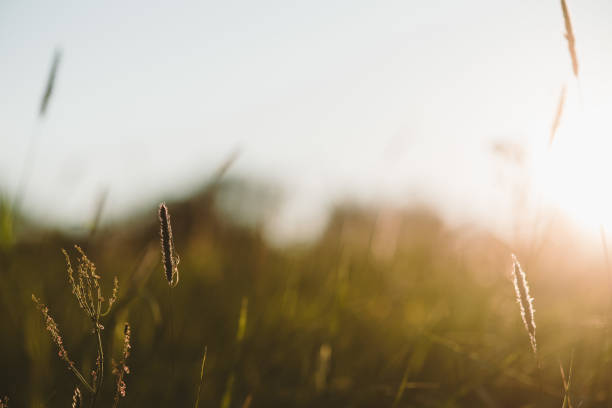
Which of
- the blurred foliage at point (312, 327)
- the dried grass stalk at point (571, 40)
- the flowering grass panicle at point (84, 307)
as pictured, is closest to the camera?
the flowering grass panicle at point (84, 307)

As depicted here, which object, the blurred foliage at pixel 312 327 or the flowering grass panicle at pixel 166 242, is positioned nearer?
the flowering grass panicle at pixel 166 242

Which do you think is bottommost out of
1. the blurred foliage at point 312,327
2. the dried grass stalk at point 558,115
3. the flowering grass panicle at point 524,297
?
the blurred foliage at point 312,327

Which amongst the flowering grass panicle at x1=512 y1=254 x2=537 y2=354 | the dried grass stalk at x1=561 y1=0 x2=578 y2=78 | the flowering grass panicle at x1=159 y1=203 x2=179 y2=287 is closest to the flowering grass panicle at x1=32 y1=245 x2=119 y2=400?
the flowering grass panicle at x1=159 y1=203 x2=179 y2=287

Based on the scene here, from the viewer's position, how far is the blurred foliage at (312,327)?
45.9 inches

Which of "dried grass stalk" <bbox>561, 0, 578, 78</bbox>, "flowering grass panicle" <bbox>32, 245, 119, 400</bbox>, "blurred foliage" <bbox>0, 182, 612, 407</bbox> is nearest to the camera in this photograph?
"flowering grass panicle" <bbox>32, 245, 119, 400</bbox>

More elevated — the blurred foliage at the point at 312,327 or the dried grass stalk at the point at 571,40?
the dried grass stalk at the point at 571,40

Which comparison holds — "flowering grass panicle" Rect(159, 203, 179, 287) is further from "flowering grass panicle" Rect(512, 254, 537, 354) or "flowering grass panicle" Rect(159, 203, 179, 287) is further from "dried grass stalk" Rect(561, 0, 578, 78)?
"dried grass stalk" Rect(561, 0, 578, 78)

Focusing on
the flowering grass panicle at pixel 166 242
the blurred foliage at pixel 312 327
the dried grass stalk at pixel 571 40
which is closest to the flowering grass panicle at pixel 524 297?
the blurred foliage at pixel 312 327

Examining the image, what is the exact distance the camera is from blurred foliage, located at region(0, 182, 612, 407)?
1167mm

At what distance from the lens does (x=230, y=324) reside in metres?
1.74

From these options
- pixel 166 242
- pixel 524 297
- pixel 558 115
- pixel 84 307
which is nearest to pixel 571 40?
pixel 558 115

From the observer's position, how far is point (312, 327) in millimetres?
1507

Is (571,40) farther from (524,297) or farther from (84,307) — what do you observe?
(84,307)

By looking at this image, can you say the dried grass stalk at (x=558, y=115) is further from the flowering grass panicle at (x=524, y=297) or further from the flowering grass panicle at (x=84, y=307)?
the flowering grass panicle at (x=84, y=307)
